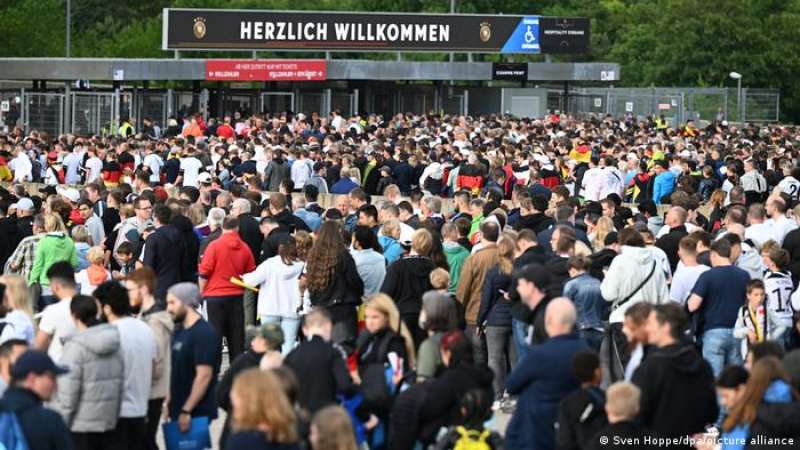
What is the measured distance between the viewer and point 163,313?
41.9 feet

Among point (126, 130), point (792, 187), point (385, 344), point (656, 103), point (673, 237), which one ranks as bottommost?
point (385, 344)

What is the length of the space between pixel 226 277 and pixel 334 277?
188 cm

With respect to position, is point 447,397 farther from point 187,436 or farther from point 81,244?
point 81,244

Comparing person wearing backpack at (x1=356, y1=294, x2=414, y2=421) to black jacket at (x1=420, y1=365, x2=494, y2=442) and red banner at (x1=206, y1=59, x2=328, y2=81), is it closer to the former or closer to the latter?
black jacket at (x1=420, y1=365, x2=494, y2=442)

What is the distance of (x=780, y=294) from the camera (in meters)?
16.0

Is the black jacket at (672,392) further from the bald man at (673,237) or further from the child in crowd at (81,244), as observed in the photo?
the child in crowd at (81,244)

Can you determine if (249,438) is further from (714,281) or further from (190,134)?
(190,134)

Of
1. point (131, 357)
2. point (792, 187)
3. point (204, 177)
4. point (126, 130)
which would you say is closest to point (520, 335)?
point (131, 357)

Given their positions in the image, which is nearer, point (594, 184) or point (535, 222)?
point (535, 222)

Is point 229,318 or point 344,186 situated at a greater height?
point 344,186

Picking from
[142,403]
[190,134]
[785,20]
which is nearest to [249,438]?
[142,403]

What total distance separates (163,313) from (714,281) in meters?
4.91

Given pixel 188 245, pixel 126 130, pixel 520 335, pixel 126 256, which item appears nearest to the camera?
pixel 520 335

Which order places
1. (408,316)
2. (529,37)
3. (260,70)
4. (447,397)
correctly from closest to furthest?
(447,397), (408,316), (260,70), (529,37)
